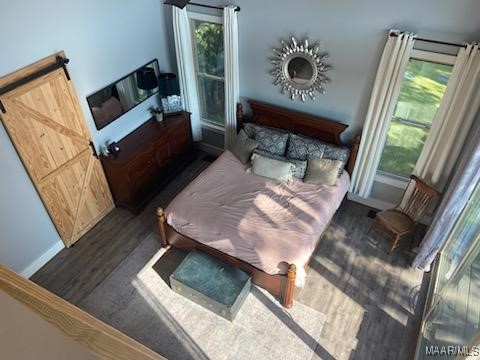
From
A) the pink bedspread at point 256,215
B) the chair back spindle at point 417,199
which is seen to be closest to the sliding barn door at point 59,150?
the pink bedspread at point 256,215

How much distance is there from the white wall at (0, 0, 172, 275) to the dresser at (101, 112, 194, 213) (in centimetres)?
30

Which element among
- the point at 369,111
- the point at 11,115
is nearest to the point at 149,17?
the point at 11,115

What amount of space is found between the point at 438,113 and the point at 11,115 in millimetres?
4484

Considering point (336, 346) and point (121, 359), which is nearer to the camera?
point (121, 359)

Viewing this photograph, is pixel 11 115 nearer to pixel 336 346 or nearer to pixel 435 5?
pixel 336 346

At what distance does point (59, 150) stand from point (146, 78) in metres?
1.67

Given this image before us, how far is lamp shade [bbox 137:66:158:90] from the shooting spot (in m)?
5.23

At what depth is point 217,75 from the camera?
5.55m

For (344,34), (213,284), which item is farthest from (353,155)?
(213,284)

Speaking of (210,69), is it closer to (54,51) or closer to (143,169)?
(143,169)

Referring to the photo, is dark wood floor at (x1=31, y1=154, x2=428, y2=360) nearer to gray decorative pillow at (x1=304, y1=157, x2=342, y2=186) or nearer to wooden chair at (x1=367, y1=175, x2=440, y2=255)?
wooden chair at (x1=367, y1=175, x2=440, y2=255)

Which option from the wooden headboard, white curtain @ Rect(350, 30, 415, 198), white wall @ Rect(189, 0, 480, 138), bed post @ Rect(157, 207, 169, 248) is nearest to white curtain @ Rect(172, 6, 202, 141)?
white wall @ Rect(189, 0, 480, 138)

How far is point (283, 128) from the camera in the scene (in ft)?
17.1

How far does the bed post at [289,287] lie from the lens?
3701 mm
